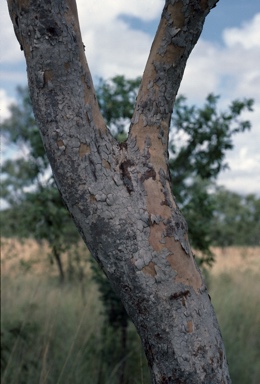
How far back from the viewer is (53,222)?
610 centimetres

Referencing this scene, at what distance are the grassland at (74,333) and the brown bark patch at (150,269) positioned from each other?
1337mm

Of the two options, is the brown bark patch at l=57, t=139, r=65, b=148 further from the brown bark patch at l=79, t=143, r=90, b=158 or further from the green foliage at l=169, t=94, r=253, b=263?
the green foliage at l=169, t=94, r=253, b=263

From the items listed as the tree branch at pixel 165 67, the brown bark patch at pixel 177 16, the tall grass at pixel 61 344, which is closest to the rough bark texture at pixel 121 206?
the tree branch at pixel 165 67

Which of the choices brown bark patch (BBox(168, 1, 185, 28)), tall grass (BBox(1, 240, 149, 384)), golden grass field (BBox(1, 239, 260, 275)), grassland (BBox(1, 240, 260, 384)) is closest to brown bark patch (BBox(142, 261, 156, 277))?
brown bark patch (BBox(168, 1, 185, 28))

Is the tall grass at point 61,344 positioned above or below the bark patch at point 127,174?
above

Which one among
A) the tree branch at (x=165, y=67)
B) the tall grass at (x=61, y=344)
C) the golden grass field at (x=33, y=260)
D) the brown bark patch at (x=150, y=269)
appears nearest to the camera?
the brown bark patch at (x=150, y=269)

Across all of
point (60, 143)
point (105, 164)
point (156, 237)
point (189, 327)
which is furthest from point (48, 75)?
point (189, 327)

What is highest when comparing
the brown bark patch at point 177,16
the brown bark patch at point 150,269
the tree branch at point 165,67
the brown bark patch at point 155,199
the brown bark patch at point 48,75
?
the brown bark patch at point 177,16

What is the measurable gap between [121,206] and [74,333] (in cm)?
413

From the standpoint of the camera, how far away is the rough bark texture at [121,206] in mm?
2111

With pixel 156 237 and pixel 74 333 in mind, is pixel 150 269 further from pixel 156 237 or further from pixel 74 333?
pixel 74 333

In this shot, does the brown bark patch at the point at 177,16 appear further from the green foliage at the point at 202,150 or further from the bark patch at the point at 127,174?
the green foliage at the point at 202,150

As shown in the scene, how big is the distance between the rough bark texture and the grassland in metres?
1.21

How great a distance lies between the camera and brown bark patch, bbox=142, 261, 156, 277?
2100mm
